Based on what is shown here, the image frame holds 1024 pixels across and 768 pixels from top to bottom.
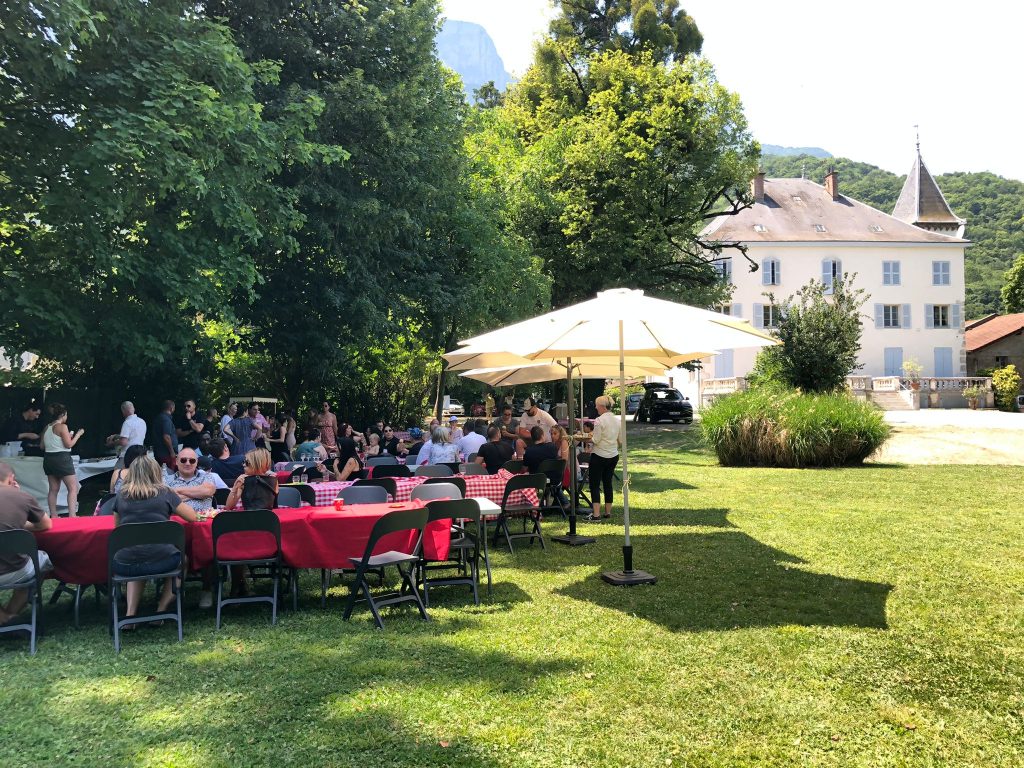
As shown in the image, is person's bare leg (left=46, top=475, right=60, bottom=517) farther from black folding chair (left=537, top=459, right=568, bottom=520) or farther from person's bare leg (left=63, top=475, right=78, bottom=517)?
black folding chair (left=537, top=459, right=568, bottom=520)

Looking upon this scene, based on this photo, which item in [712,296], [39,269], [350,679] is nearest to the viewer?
[350,679]

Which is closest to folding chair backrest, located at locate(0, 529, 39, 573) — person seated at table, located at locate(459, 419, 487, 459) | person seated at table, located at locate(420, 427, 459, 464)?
person seated at table, located at locate(420, 427, 459, 464)

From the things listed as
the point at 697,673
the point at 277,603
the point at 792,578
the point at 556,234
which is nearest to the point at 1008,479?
the point at 792,578

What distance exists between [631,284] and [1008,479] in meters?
15.0

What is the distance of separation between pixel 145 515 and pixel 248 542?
0.77m

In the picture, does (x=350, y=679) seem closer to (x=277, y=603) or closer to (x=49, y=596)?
(x=277, y=603)

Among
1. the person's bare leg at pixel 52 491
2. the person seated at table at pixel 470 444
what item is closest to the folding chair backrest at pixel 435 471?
the person seated at table at pixel 470 444

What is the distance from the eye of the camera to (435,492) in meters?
7.88

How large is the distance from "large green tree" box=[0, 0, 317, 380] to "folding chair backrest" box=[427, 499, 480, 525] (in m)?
7.02

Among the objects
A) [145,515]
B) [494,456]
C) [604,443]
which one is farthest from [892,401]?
[145,515]

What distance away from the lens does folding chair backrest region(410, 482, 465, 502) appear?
25.6 feet

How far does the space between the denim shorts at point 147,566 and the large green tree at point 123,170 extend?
21.9 feet

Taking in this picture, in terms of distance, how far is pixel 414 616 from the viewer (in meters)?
6.38

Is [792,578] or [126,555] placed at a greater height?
[126,555]
